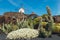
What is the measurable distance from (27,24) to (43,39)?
3.49m

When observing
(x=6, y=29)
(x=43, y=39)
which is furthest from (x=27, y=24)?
(x=43, y=39)

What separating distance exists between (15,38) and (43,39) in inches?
85.6

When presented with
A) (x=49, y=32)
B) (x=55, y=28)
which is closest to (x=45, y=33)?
(x=49, y=32)

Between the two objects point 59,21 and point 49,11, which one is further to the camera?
point 59,21

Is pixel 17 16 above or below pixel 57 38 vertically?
above

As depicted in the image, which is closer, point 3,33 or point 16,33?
point 16,33

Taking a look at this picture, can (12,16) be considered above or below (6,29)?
above

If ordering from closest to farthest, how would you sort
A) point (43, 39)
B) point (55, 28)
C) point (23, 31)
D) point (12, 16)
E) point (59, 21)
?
point (43, 39)
point (23, 31)
point (55, 28)
point (59, 21)
point (12, 16)

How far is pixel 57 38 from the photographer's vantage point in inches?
581

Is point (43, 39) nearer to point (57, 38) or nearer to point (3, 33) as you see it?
point (57, 38)

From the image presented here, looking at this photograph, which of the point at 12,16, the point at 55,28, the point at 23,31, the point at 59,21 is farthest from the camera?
the point at 12,16

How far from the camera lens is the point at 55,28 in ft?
55.1

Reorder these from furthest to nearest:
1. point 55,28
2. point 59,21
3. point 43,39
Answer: point 59,21, point 55,28, point 43,39

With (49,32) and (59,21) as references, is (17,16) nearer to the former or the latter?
(59,21)
